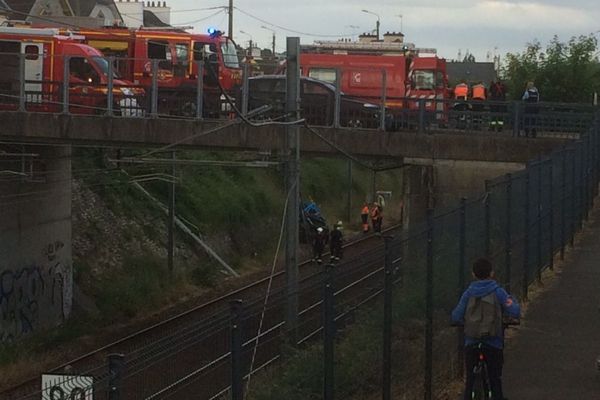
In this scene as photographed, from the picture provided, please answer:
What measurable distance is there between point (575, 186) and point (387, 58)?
1873 cm

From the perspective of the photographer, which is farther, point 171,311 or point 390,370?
point 171,311

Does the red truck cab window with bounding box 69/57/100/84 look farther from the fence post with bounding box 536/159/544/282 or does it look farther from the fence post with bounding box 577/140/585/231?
the fence post with bounding box 536/159/544/282

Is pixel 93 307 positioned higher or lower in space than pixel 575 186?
lower

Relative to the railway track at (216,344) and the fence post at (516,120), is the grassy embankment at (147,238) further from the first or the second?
the railway track at (216,344)

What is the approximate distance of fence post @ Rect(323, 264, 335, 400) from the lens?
31.7ft

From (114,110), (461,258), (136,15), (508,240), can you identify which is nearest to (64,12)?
(136,15)

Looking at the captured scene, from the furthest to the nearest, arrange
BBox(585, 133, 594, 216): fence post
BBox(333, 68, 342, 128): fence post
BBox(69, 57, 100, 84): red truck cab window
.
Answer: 1. BBox(69, 57, 100, 84): red truck cab window
2. BBox(585, 133, 594, 216): fence post
3. BBox(333, 68, 342, 128): fence post

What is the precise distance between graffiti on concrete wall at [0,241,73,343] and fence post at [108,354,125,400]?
22.4 m

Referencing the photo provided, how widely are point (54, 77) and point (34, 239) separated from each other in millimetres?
3984

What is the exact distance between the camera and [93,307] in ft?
111

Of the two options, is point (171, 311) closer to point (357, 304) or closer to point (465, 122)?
point (465, 122)

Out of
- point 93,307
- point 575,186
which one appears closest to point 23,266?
point 93,307

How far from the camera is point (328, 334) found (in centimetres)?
978

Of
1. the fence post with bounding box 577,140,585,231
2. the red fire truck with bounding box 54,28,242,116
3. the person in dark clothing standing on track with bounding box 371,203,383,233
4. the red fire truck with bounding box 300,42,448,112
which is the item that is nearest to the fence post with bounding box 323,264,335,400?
the fence post with bounding box 577,140,585,231
